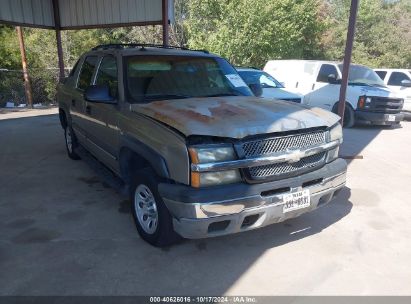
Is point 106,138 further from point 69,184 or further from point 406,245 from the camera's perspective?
point 406,245

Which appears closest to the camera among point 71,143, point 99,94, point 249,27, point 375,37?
point 99,94

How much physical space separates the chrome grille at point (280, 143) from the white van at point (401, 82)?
1017cm

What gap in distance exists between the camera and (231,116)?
131 inches

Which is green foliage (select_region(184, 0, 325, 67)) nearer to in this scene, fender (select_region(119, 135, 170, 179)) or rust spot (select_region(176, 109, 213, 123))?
fender (select_region(119, 135, 170, 179))

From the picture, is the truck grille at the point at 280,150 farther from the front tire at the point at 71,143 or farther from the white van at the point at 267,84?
the white van at the point at 267,84

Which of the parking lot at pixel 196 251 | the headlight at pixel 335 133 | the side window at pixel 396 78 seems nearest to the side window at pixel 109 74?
the parking lot at pixel 196 251

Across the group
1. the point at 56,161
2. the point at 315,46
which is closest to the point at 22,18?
the point at 56,161

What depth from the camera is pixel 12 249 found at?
363 centimetres

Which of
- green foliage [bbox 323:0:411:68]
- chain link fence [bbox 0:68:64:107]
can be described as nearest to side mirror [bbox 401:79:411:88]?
chain link fence [bbox 0:68:64:107]

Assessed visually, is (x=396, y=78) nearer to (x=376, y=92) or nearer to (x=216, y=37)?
(x=376, y=92)

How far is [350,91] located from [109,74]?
8.29 meters

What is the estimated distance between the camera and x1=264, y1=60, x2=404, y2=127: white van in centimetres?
1046

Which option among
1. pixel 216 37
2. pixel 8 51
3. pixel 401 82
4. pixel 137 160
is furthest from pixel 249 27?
pixel 137 160

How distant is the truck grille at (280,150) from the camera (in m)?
3.11
